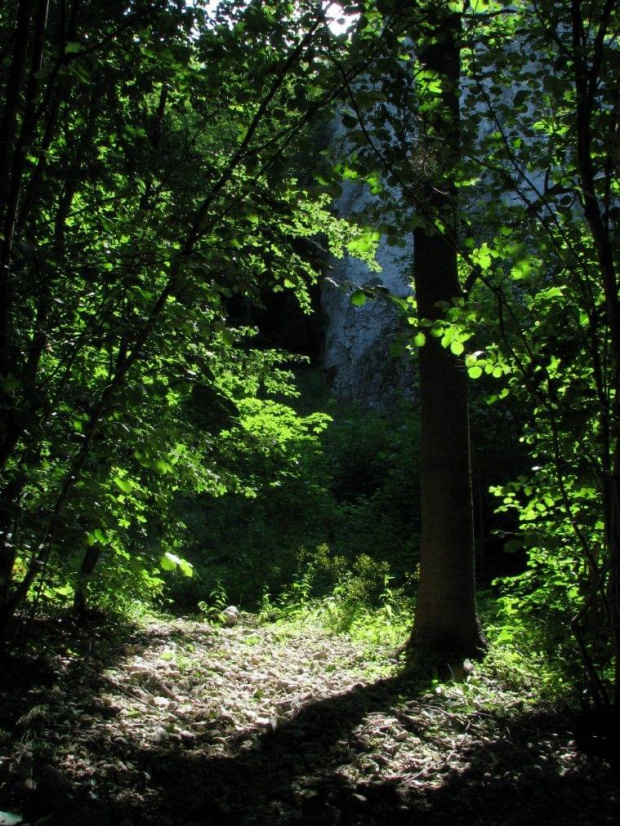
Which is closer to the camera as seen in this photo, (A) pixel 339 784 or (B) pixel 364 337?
(A) pixel 339 784

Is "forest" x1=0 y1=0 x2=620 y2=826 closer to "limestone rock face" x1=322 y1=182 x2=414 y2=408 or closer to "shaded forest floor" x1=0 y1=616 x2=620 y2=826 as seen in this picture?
"shaded forest floor" x1=0 y1=616 x2=620 y2=826

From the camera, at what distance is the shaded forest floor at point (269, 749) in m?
2.58

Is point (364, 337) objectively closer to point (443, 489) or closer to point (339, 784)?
point (443, 489)

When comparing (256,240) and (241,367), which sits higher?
(241,367)

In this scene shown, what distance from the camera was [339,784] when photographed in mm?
2941

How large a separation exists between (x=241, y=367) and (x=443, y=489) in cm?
199

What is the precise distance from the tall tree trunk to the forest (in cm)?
3

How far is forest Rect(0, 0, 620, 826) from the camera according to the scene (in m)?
2.73

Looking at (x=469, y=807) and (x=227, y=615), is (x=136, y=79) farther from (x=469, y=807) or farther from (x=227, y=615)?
(x=227, y=615)

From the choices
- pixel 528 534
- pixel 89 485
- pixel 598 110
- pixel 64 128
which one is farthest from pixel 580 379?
pixel 64 128

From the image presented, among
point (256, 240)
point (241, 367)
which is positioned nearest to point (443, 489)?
point (241, 367)

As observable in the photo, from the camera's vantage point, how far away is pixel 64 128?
12.3 ft

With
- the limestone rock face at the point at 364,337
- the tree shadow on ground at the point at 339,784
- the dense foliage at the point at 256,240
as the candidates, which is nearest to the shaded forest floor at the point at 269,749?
the tree shadow on ground at the point at 339,784

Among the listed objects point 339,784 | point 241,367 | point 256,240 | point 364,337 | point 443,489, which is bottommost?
point 339,784
